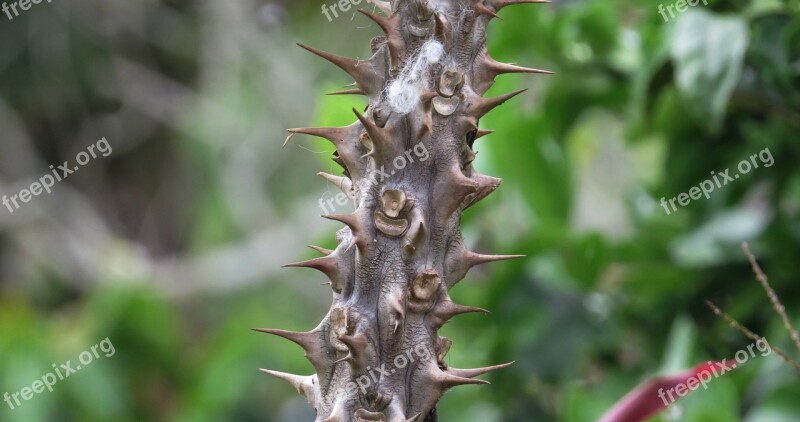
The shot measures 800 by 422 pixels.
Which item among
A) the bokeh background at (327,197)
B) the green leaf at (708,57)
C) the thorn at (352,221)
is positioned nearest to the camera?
the thorn at (352,221)

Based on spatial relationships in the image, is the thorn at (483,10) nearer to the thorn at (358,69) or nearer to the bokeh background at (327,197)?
the thorn at (358,69)

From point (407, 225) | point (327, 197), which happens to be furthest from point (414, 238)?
point (327, 197)

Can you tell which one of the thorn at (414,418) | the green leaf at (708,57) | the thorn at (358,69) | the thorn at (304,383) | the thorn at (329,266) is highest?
the thorn at (358,69)

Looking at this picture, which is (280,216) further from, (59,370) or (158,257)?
(59,370)

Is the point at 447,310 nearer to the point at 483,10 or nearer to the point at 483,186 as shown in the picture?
the point at 483,186

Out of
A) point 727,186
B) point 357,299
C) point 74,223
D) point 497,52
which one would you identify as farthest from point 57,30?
point 357,299

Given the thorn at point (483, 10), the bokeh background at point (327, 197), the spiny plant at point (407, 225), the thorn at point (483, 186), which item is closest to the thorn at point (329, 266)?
the spiny plant at point (407, 225)
